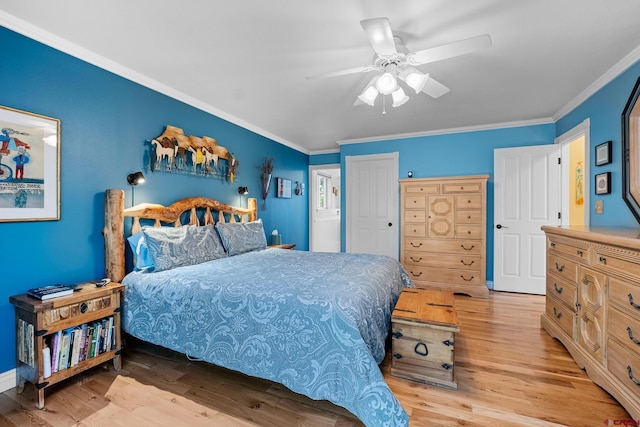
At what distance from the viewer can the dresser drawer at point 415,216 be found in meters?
4.23

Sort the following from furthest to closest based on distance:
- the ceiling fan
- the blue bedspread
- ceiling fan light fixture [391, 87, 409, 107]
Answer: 1. ceiling fan light fixture [391, 87, 409, 107]
2. the ceiling fan
3. the blue bedspread

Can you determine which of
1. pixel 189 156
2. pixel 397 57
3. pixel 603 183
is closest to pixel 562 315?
pixel 603 183

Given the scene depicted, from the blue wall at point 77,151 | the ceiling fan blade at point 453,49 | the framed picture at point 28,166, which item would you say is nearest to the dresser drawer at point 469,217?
the ceiling fan blade at point 453,49

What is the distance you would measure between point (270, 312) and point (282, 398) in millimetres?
606

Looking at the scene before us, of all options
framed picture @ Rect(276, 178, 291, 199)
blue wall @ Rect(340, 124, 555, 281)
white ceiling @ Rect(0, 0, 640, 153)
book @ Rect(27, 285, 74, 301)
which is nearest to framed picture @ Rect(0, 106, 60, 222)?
book @ Rect(27, 285, 74, 301)

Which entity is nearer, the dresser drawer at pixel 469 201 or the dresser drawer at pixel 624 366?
the dresser drawer at pixel 624 366

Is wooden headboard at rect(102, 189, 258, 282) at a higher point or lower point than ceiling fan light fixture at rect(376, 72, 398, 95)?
lower

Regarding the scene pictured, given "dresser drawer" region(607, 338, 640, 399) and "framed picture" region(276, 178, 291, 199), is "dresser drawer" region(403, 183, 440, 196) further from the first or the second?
"dresser drawer" region(607, 338, 640, 399)

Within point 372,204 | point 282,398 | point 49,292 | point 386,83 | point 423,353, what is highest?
point 386,83

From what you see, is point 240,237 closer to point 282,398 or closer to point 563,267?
point 282,398

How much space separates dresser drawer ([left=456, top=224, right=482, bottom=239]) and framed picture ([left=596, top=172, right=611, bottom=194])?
4.41ft

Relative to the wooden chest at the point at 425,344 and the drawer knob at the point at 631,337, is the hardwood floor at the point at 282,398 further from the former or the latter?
the drawer knob at the point at 631,337

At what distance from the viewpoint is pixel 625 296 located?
1642 millimetres

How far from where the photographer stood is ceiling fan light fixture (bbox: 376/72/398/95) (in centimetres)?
207
